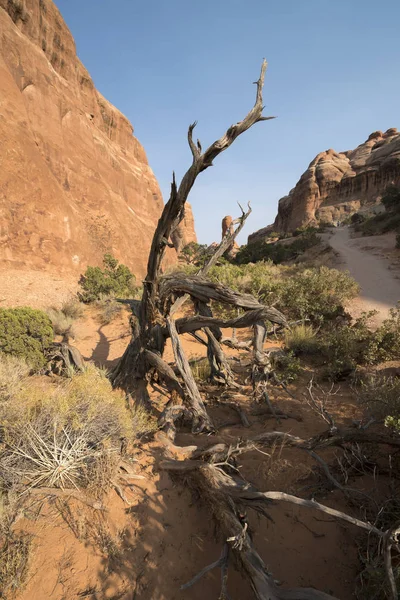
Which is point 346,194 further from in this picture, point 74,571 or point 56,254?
point 74,571

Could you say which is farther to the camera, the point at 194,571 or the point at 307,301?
the point at 307,301

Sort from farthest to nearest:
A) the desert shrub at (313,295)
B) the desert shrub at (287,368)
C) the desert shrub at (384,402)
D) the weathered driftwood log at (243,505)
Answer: the desert shrub at (313,295)
the desert shrub at (287,368)
the desert shrub at (384,402)
the weathered driftwood log at (243,505)

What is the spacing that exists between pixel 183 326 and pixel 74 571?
2.85 m

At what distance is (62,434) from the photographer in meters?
3.06

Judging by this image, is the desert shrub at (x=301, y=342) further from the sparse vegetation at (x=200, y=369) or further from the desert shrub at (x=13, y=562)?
the desert shrub at (x=13, y=562)

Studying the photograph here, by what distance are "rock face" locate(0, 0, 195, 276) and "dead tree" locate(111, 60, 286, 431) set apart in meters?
11.6

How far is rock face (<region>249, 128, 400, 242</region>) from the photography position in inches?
1716

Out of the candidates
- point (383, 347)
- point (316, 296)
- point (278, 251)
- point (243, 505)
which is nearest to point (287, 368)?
point (383, 347)

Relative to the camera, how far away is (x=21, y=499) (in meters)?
2.50

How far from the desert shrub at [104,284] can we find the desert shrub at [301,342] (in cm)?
871

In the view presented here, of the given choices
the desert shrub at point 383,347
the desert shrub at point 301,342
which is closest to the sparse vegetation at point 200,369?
the desert shrub at point 301,342

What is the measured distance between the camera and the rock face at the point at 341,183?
43.6 m

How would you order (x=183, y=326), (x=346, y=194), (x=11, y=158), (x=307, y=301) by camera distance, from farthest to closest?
(x=346, y=194), (x=11, y=158), (x=307, y=301), (x=183, y=326)

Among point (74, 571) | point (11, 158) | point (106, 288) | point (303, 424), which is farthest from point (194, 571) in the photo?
point (11, 158)
